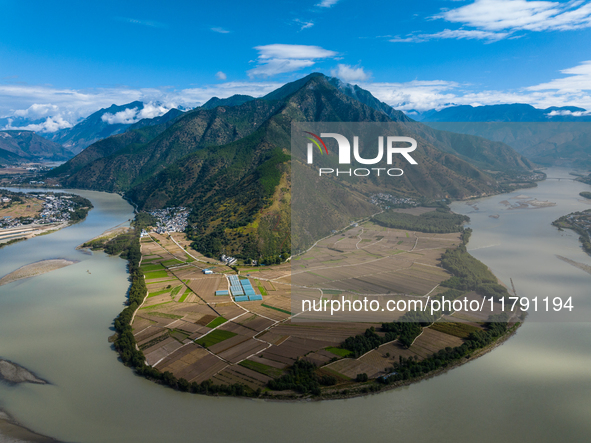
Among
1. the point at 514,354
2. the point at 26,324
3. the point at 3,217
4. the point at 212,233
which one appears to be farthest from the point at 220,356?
the point at 3,217

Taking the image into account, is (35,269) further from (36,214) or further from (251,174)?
(36,214)

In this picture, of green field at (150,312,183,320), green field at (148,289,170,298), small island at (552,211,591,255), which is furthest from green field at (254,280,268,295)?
small island at (552,211,591,255)

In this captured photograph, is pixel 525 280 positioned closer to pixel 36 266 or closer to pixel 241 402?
pixel 241 402

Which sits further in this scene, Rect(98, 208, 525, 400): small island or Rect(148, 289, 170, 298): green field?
Rect(148, 289, 170, 298): green field

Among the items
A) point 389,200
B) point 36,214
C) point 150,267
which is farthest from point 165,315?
point 389,200

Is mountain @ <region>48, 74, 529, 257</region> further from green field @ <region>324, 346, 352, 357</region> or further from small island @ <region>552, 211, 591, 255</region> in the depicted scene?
small island @ <region>552, 211, 591, 255</region>
